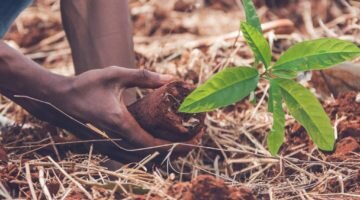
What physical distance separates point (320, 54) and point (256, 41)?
0.42 feet

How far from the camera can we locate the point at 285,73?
1.61 meters

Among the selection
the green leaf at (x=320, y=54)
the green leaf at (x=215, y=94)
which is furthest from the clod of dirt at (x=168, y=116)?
the green leaf at (x=320, y=54)

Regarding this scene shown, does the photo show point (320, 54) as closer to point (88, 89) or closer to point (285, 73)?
point (285, 73)

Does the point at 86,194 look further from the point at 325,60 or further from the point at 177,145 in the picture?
the point at 325,60

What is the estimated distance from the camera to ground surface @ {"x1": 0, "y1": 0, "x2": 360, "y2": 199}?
5.12 ft

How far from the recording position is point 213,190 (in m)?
1.39

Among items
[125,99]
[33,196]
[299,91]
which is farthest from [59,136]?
[299,91]

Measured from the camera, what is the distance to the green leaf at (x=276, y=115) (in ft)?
A: 5.30

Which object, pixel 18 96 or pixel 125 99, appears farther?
pixel 125 99

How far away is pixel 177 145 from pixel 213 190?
37cm

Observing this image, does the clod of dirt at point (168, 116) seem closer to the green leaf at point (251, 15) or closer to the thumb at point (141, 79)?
the thumb at point (141, 79)

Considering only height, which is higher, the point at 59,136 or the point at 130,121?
the point at 130,121

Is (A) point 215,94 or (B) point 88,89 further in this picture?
(B) point 88,89

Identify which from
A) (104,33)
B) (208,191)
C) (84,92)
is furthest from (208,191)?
(104,33)
